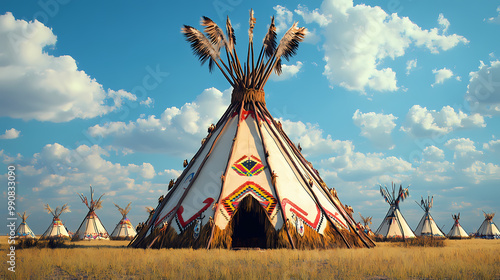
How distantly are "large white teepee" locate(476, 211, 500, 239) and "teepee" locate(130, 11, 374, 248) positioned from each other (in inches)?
1671

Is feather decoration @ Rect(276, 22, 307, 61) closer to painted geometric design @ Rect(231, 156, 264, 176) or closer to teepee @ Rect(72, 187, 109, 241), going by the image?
painted geometric design @ Rect(231, 156, 264, 176)

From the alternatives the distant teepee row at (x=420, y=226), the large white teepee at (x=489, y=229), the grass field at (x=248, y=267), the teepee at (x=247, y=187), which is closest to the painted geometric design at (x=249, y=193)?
the teepee at (x=247, y=187)

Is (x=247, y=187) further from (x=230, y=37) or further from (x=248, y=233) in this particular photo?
(x=230, y=37)

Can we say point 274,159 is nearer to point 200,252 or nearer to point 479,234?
point 200,252

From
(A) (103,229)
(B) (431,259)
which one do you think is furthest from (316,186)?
(A) (103,229)

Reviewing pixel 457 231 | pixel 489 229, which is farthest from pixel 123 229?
pixel 489 229

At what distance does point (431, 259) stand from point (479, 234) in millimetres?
48960

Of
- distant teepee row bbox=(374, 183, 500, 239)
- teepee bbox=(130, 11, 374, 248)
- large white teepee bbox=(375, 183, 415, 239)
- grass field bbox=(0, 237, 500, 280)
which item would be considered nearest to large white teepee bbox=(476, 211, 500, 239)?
distant teepee row bbox=(374, 183, 500, 239)

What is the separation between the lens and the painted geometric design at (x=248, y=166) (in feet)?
59.4

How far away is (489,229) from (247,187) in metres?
48.7

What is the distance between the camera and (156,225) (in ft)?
61.3

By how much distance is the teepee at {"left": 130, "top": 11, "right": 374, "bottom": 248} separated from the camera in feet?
54.5

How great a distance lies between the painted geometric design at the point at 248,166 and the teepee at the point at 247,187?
0.16 feet

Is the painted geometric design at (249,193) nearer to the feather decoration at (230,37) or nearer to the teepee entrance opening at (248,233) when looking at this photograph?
the teepee entrance opening at (248,233)
